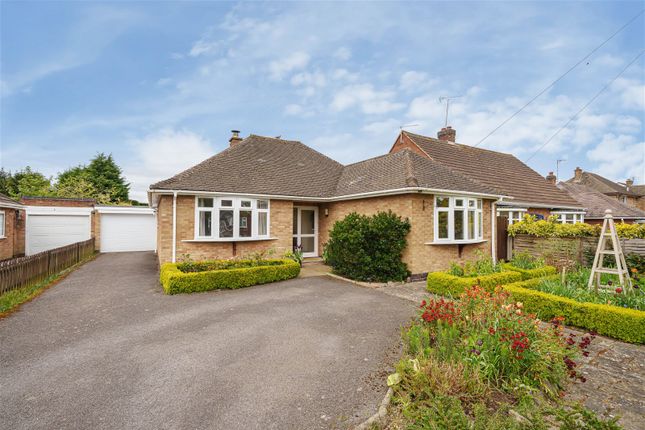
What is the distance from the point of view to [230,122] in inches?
681

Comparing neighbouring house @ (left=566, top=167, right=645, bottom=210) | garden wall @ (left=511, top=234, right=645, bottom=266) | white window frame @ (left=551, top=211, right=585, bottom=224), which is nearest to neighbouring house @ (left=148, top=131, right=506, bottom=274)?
garden wall @ (left=511, top=234, right=645, bottom=266)

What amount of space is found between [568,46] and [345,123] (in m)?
9.69

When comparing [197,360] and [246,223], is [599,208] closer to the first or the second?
[246,223]

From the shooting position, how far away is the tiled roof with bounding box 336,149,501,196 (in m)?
10.9

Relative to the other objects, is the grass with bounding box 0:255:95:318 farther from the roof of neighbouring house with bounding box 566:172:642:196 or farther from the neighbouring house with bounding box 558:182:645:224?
the roof of neighbouring house with bounding box 566:172:642:196

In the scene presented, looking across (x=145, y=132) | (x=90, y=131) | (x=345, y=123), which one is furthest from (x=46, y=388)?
(x=90, y=131)

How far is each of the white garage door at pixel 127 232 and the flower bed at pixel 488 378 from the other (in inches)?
845

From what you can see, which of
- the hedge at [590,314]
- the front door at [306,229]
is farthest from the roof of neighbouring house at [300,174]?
the hedge at [590,314]

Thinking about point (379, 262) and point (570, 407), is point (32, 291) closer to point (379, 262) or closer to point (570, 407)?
point (379, 262)

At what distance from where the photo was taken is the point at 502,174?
1891 centimetres

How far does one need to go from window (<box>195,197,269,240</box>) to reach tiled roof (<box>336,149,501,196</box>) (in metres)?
3.79

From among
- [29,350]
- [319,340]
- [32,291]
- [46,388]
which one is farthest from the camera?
[32,291]

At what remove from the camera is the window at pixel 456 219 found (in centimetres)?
1095

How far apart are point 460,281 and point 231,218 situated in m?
8.36
